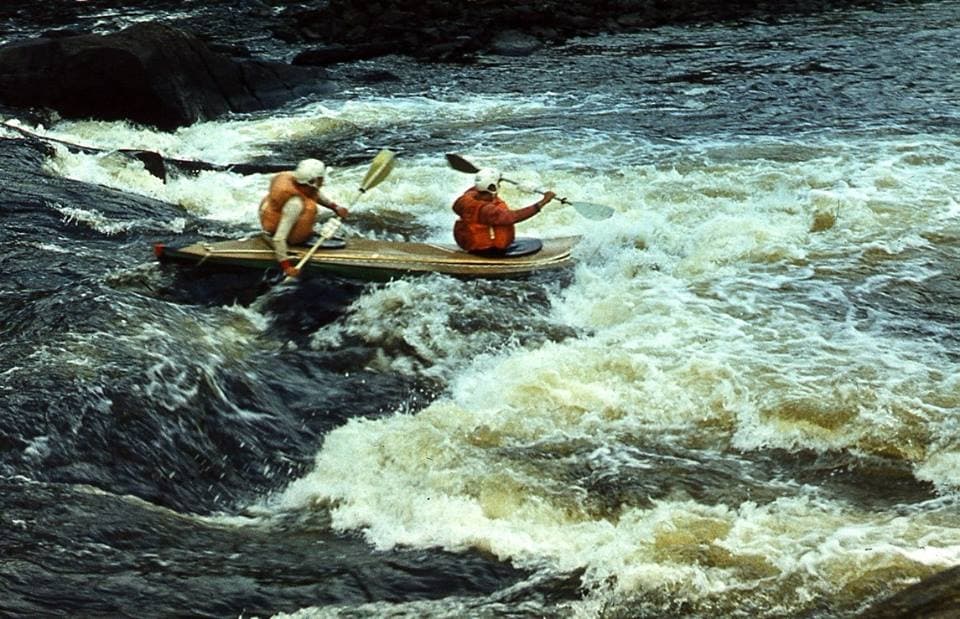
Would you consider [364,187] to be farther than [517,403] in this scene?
Yes

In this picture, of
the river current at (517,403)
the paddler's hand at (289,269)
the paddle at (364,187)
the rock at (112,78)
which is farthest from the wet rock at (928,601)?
the rock at (112,78)

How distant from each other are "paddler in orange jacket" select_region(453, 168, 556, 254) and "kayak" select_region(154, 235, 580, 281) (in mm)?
99

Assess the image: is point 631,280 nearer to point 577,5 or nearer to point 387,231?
point 387,231

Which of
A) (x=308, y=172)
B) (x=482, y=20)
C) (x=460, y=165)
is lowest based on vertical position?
(x=482, y=20)

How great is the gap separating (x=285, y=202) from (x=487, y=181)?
1.50 metres

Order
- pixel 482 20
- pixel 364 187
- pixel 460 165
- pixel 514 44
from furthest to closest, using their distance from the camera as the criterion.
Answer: pixel 482 20 → pixel 514 44 → pixel 460 165 → pixel 364 187

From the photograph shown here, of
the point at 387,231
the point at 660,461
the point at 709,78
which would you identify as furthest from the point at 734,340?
the point at 709,78

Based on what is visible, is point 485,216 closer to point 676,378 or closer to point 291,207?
point 291,207

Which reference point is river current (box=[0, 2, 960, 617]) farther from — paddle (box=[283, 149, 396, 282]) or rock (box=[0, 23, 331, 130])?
rock (box=[0, 23, 331, 130])

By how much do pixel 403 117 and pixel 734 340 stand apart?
8.16 meters

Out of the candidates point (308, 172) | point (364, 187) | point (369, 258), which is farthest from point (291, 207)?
point (364, 187)

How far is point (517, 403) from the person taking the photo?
7340 mm

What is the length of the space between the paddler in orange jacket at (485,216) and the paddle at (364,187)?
854mm

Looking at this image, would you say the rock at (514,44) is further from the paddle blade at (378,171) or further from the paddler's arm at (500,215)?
the paddler's arm at (500,215)
